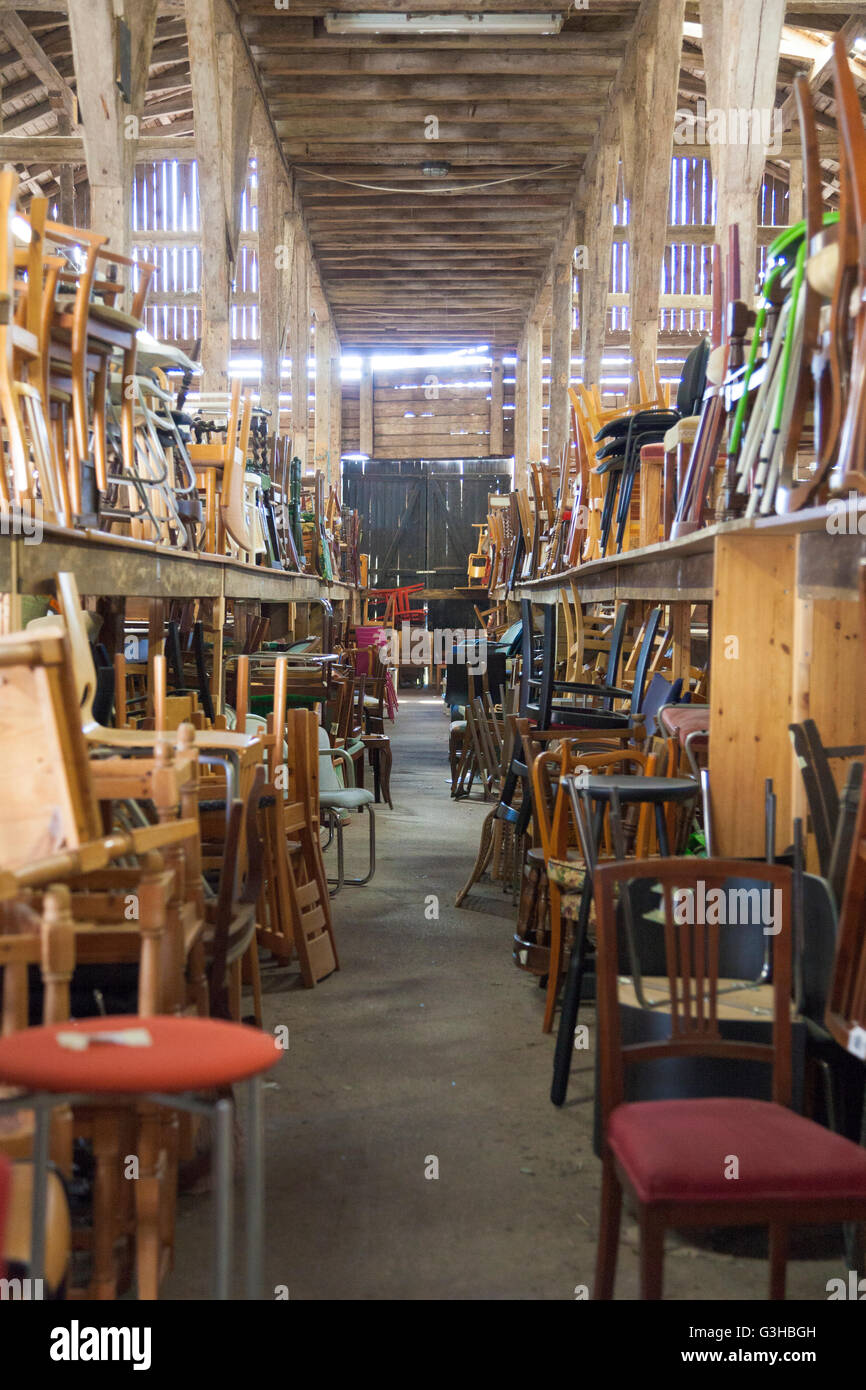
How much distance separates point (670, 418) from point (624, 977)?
426 cm

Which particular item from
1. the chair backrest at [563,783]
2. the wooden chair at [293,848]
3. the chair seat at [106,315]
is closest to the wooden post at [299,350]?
the chair seat at [106,315]

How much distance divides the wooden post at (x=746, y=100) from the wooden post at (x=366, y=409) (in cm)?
1702

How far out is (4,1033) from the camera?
5.97ft

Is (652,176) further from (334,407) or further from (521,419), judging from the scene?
(334,407)

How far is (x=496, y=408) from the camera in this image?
866 inches

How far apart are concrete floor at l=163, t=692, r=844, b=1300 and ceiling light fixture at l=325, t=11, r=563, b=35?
8.24 metres

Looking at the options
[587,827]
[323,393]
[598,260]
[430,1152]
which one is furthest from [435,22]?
[430,1152]

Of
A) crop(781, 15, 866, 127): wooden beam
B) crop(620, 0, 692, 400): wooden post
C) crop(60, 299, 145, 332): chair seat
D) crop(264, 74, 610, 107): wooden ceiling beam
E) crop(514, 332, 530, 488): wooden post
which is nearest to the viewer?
crop(60, 299, 145, 332): chair seat

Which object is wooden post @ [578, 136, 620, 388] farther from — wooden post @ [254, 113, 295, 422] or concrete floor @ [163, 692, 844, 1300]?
concrete floor @ [163, 692, 844, 1300]

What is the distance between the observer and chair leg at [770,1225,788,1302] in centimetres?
192

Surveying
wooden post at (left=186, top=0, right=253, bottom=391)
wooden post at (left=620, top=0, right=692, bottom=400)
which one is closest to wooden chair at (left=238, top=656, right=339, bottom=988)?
wooden post at (left=620, top=0, right=692, bottom=400)

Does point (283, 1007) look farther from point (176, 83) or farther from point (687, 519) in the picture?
point (176, 83)

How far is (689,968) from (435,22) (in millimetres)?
9901

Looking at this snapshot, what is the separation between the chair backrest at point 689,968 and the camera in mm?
2102
